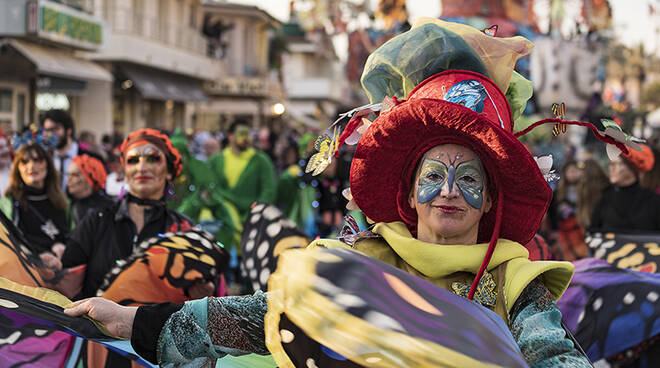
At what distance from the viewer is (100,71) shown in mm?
22625

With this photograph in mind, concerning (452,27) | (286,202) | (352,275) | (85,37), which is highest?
(85,37)

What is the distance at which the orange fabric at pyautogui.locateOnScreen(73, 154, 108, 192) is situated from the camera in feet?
21.9

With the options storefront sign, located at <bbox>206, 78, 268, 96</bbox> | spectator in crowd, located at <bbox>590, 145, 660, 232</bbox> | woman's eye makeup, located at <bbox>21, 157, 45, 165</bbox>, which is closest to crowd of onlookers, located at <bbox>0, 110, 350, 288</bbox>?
woman's eye makeup, located at <bbox>21, 157, 45, 165</bbox>

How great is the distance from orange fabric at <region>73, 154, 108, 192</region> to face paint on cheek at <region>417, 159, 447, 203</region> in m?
4.63

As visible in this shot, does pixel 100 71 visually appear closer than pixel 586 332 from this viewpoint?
No

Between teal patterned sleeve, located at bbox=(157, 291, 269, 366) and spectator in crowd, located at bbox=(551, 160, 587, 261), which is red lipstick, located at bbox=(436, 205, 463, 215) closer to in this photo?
teal patterned sleeve, located at bbox=(157, 291, 269, 366)

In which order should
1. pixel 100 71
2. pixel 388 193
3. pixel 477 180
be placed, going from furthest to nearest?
pixel 100 71, pixel 388 193, pixel 477 180

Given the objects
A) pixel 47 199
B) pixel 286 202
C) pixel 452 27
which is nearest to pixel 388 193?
pixel 452 27

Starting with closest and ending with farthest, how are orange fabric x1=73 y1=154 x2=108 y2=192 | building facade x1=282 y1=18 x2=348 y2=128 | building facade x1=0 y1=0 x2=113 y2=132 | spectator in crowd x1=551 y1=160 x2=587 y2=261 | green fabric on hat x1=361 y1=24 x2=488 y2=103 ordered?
green fabric on hat x1=361 y1=24 x2=488 y2=103
orange fabric x1=73 y1=154 x2=108 y2=192
spectator in crowd x1=551 y1=160 x2=587 y2=261
building facade x1=0 y1=0 x2=113 y2=132
building facade x1=282 y1=18 x2=348 y2=128

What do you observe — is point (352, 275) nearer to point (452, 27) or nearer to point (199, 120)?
point (452, 27)

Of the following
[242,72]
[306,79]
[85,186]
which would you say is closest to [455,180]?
[85,186]

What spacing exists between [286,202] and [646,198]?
4.65m

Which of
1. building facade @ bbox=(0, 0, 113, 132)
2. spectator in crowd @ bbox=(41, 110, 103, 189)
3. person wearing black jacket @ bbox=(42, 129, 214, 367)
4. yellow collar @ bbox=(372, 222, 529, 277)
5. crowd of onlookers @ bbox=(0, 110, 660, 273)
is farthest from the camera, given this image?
building facade @ bbox=(0, 0, 113, 132)

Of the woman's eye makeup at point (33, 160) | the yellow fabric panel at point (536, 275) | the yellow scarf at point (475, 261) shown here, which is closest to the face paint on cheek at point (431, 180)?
the yellow scarf at point (475, 261)
